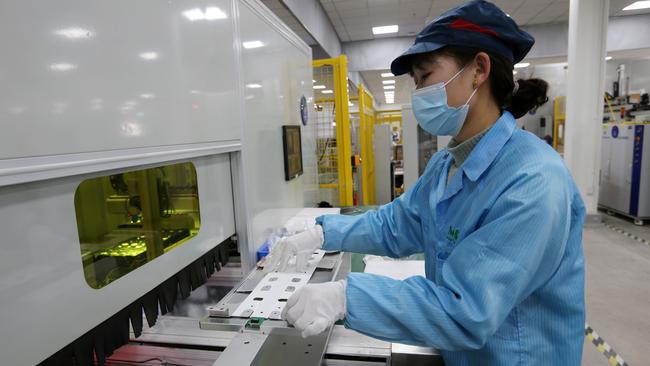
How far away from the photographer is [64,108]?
801 millimetres

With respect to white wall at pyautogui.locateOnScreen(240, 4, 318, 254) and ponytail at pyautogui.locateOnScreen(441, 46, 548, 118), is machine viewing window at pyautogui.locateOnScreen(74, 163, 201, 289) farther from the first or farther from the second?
ponytail at pyautogui.locateOnScreen(441, 46, 548, 118)

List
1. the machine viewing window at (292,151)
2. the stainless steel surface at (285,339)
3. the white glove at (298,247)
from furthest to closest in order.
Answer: the machine viewing window at (292,151) < the white glove at (298,247) < the stainless steel surface at (285,339)

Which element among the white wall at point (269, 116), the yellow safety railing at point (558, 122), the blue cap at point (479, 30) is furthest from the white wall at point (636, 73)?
the blue cap at point (479, 30)

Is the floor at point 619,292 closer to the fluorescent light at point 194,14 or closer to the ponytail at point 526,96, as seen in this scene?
the ponytail at point 526,96

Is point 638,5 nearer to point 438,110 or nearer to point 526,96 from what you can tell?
point 526,96

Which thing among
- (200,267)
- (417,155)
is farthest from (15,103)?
(417,155)

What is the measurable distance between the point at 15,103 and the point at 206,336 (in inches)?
39.8

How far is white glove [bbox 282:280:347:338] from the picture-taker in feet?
2.91

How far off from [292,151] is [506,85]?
5.17ft

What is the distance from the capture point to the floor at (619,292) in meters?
2.82

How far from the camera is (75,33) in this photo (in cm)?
83

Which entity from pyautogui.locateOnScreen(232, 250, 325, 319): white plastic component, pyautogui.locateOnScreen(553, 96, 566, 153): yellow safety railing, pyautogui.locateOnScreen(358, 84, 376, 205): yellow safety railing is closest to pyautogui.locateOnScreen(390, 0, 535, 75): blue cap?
pyautogui.locateOnScreen(232, 250, 325, 319): white plastic component

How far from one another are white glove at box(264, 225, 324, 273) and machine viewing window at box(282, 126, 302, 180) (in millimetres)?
830

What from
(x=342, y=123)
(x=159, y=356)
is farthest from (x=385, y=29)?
(x=159, y=356)
